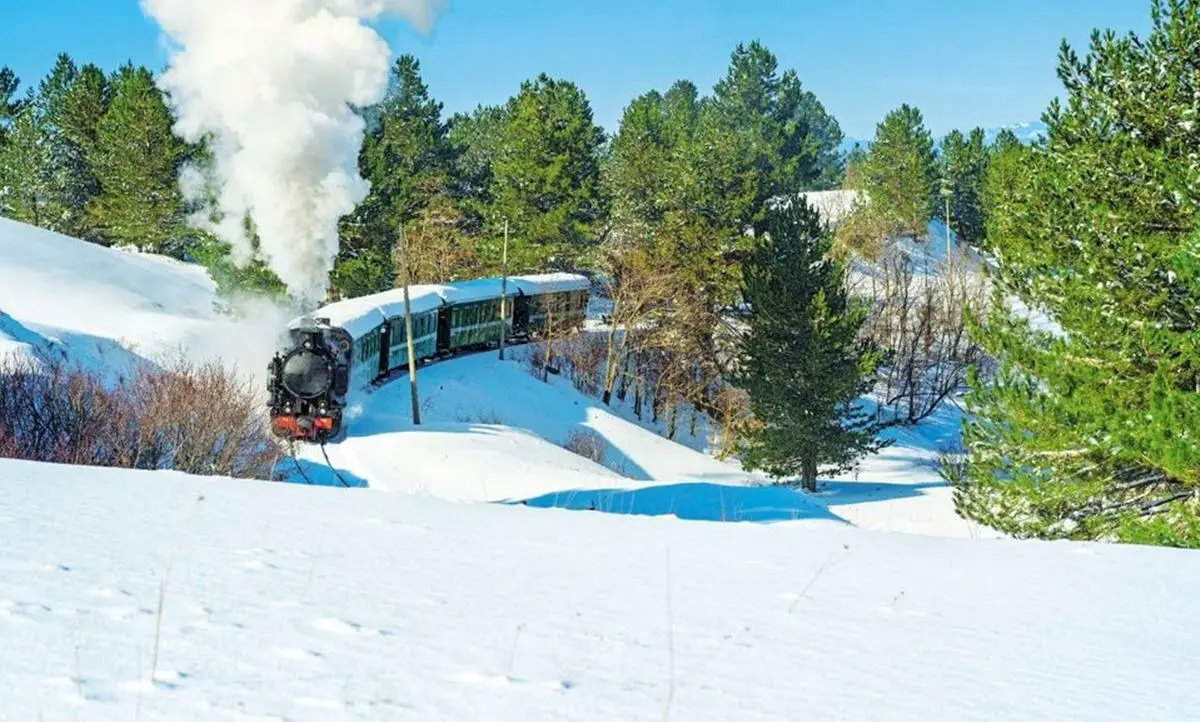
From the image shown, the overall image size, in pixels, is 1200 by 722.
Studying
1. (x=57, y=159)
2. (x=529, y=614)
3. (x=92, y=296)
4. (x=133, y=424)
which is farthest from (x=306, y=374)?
(x=57, y=159)

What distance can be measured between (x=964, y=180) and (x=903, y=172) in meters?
6.87

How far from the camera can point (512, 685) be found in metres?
3.47

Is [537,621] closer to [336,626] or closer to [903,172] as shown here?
[336,626]

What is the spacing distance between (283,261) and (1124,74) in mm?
19070

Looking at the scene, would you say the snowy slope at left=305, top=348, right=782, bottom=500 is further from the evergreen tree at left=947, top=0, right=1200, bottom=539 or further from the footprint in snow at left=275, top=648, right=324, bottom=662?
the footprint in snow at left=275, top=648, right=324, bottom=662

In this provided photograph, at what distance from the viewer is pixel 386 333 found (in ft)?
103

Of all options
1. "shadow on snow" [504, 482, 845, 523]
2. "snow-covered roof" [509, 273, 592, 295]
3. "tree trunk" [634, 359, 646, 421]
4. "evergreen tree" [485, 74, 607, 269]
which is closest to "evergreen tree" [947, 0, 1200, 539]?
"shadow on snow" [504, 482, 845, 523]

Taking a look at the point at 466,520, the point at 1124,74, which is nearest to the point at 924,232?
the point at 1124,74

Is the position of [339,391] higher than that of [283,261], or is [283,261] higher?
[283,261]

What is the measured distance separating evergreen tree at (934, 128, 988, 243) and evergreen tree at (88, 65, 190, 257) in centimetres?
5102

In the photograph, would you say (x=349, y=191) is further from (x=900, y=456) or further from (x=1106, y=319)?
(x=900, y=456)

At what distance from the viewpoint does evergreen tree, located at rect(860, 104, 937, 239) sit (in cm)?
6944

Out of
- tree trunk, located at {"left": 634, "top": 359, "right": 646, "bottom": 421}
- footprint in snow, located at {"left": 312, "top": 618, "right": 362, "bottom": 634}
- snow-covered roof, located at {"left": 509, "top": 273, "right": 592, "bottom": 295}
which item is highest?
snow-covered roof, located at {"left": 509, "top": 273, "right": 592, "bottom": 295}

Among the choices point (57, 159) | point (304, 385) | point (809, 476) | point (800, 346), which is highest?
point (57, 159)
